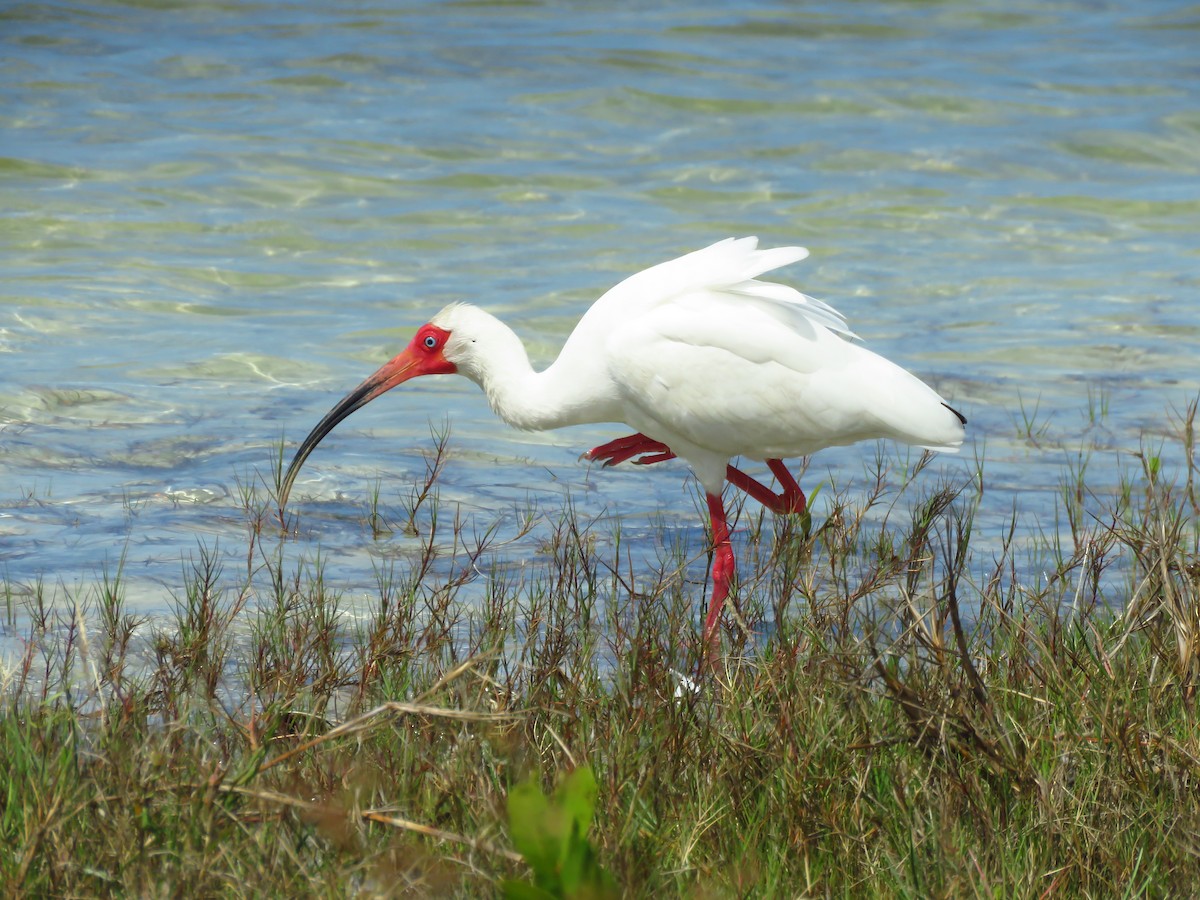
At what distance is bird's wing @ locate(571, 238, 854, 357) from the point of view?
18.4 ft

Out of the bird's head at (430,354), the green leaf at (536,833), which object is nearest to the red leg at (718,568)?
the bird's head at (430,354)

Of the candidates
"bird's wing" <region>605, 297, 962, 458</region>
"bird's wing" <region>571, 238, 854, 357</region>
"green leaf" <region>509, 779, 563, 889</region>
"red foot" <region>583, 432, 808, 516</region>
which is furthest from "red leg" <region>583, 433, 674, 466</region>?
"green leaf" <region>509, 779, 563, 889</region>

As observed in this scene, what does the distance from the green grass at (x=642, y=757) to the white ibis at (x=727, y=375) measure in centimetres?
122

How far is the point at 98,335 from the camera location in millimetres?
9820

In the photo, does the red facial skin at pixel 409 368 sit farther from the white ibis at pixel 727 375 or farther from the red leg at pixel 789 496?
the red leg at pixel 789 496

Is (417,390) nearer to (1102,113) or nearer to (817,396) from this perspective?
(817,396)

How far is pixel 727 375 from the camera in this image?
5.60 metres

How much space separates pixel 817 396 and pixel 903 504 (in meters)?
1.48

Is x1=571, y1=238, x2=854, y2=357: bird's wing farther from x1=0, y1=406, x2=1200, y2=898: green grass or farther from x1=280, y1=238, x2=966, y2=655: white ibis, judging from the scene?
x1=0, y1=406, x2=1200, y2=898: green grass

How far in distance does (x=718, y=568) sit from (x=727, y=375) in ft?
2.16

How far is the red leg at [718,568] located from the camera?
184 inches

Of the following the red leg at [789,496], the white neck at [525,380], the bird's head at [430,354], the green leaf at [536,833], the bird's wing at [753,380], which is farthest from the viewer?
the bird's head at [430,354]

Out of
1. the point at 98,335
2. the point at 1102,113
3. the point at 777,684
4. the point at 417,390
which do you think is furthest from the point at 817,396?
the point at 1102,113

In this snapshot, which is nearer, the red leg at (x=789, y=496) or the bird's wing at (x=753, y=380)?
the bird's wing at (x=753, y=380)
